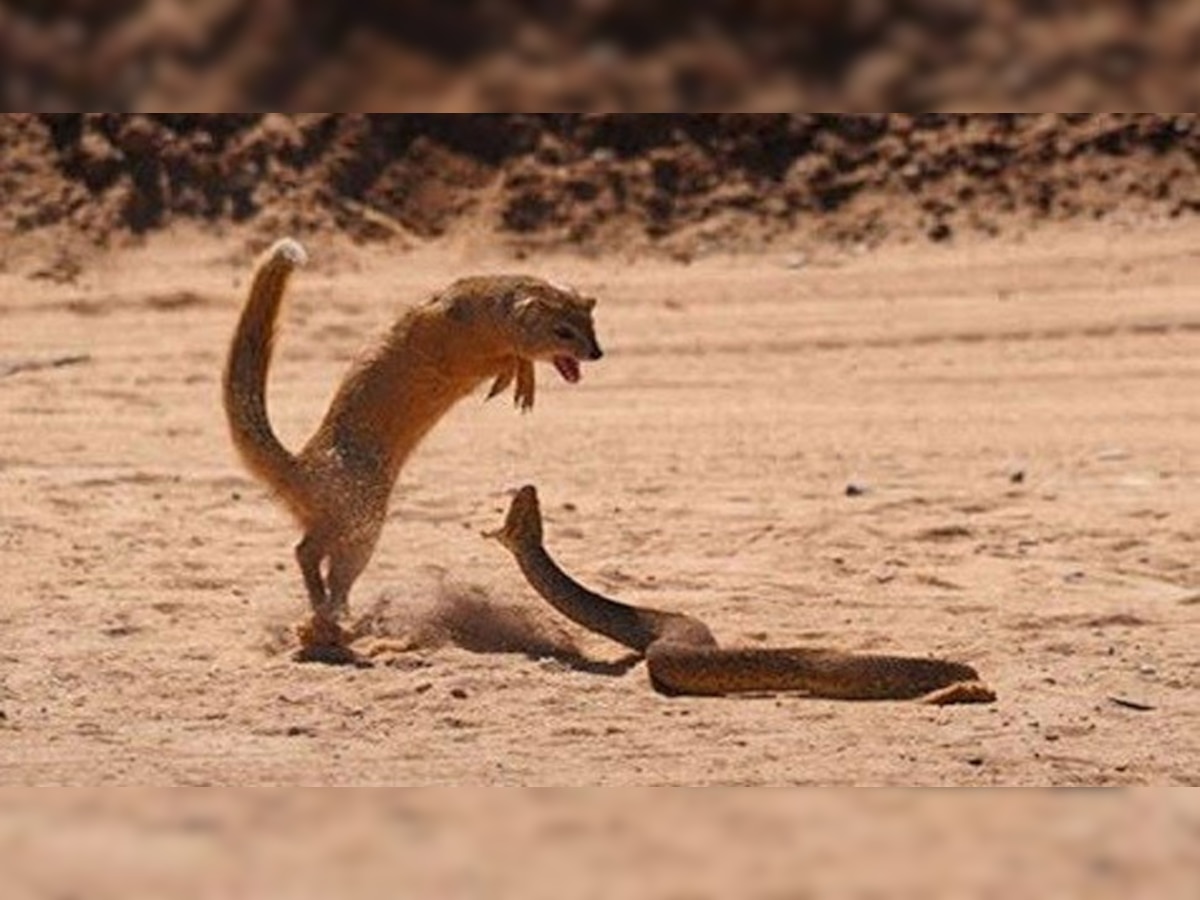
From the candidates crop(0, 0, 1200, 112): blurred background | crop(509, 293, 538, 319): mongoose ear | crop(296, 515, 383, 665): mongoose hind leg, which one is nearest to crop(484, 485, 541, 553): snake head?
crop(296, 515, 383, 665): mongoose hind leg

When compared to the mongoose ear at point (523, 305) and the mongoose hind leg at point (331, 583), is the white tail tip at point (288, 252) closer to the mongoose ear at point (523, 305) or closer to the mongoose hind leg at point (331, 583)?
the mongoose ear at point (523, 305)

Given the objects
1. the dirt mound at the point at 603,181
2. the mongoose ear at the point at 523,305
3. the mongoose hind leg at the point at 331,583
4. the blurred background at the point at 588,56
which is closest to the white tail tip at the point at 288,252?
the mongoose ear at the point at 523,305

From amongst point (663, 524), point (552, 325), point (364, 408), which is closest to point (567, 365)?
point (552, 325)

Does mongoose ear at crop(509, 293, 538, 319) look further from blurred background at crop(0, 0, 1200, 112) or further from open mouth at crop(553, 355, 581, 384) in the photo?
blurred background at crop(0, 0, 1200, 112)

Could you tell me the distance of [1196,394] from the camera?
1143 centimetres

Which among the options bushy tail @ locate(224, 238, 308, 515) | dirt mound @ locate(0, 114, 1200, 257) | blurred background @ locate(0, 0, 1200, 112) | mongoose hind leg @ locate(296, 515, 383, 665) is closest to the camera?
blurred background @ locate(0, 0, 1200, 112)

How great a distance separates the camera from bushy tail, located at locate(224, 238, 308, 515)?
6.69 metres

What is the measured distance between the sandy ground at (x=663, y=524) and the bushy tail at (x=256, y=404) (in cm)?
51

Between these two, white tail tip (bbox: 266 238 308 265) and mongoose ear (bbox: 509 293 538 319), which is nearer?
white tail tip (bbox: 266 238 308 265)

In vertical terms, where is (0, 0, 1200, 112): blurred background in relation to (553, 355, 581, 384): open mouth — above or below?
above

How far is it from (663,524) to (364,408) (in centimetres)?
243

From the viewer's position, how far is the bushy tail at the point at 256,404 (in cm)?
669

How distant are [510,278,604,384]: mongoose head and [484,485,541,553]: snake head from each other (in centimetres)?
71

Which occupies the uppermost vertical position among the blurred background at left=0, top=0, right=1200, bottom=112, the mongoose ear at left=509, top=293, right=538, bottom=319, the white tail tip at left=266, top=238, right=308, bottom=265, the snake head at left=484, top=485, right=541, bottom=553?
the white tail tip at left=266, top=238, right=308, bottom=265
